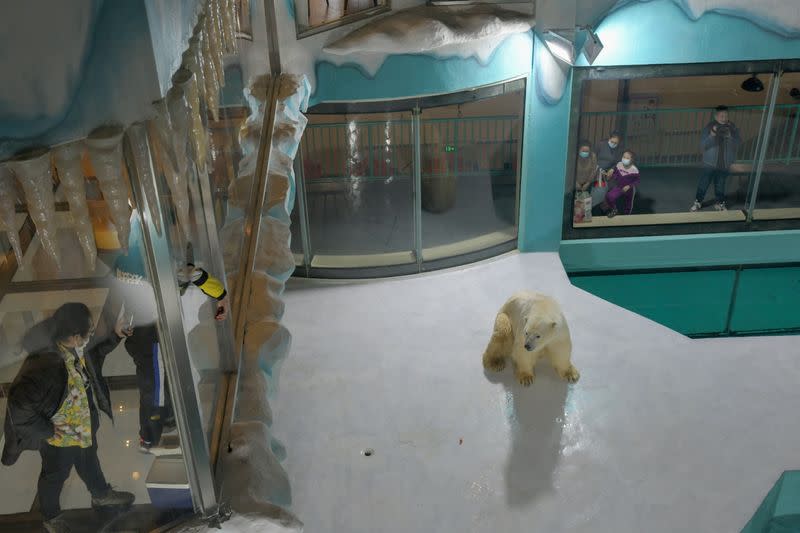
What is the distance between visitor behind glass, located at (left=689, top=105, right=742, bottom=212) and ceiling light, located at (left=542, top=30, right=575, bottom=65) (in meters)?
2.54

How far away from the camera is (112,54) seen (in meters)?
1.67

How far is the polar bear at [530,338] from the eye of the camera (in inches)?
269

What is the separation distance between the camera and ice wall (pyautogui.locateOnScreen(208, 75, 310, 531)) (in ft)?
9.32

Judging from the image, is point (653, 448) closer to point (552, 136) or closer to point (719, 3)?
point (552, 136)

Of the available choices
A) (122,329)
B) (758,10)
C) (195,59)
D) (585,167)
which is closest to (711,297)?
(585,167)

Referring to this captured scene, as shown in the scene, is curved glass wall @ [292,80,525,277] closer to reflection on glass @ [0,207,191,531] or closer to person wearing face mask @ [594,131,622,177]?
person wearing face mask @ [594,131,622,177]

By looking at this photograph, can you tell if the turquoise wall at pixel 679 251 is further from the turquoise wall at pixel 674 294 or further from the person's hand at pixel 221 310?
the person's hand at pixel 221 310

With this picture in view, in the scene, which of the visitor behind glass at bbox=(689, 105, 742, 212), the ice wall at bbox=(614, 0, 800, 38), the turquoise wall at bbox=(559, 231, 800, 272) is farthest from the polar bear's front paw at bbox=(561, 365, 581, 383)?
the ice wall at bbox=(614, 0, 800, 38)

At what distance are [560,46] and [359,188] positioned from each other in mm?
2925

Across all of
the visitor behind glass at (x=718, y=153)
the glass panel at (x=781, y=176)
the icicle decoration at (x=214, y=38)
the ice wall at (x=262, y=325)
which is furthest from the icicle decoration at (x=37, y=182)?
the glass panel at (x=781, y=176)

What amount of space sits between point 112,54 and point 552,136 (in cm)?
810

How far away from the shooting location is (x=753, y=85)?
31.3ft

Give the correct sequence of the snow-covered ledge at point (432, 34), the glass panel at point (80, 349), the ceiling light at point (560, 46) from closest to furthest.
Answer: the glass panel at point (80, 349) < the snow-covered ledge at point (432, 34) < the ceiling light at point (560, 46)

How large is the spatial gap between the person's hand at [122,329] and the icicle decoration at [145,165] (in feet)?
1.27
